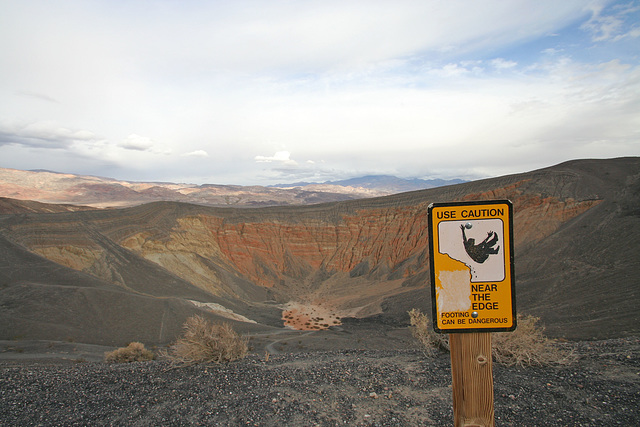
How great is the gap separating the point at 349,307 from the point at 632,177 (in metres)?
29.7

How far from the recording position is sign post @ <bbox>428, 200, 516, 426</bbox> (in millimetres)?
2291

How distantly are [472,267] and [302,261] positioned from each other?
47481 millimetres

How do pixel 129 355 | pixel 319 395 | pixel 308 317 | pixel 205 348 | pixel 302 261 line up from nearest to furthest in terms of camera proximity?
pixel 319 395 → pixel 205 348 → pixel 129 355 → pixel 308 317 → pixel 302 261

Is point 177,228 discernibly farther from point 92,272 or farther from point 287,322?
point 287,322

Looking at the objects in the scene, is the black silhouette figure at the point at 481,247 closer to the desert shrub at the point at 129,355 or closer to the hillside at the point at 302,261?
the desert shrub at the point at 129,355

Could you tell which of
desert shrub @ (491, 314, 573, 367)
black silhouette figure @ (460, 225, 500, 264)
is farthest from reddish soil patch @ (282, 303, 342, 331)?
black silhouette figure @ (460, 225, 500, 264)

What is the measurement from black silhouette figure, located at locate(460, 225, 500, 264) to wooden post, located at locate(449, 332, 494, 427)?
0.54 m

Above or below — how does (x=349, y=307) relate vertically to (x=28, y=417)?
below

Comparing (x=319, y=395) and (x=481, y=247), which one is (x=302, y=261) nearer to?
(x=319, y=395)

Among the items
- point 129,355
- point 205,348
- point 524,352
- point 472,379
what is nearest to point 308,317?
point 129,355

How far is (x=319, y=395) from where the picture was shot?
5.62 m

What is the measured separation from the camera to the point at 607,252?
72.4 feet

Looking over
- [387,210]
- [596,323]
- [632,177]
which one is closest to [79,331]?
[596,323]

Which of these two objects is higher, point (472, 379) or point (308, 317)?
point (472, 379)
